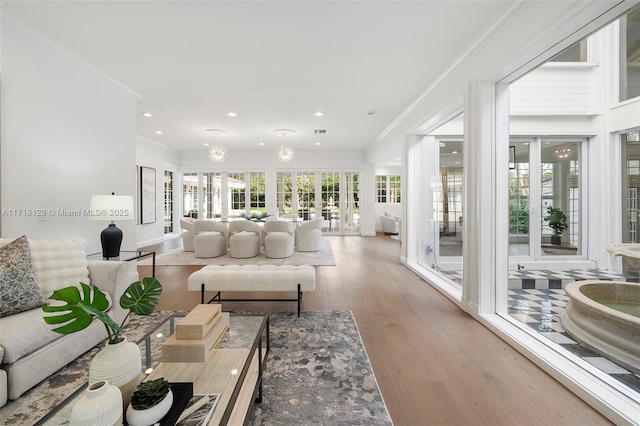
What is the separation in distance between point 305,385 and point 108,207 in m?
2.89

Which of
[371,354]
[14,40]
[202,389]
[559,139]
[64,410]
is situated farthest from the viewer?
[559,139]

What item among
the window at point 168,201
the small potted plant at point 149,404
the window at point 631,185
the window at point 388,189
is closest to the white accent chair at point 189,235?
the window at point 168,201

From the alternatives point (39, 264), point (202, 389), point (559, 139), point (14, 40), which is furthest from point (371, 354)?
point (559, 139)

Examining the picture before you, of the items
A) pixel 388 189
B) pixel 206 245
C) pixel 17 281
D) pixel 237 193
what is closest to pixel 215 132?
pixel 206 245

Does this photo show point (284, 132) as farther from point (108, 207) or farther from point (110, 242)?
point (110, 242)

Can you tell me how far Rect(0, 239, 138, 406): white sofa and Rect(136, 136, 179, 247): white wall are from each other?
5.16 m

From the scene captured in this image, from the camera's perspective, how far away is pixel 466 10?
88.8 inches

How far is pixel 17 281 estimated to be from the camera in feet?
5.97

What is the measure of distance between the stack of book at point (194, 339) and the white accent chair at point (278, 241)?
3967mm

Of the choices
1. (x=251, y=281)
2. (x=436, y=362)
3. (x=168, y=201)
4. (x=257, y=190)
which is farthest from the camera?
(x=257, y=190)

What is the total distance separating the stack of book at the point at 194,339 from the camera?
139cm

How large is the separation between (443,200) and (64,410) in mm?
5259

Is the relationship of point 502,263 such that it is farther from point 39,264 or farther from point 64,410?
point 39,264

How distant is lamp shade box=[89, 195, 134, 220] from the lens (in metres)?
3.00
